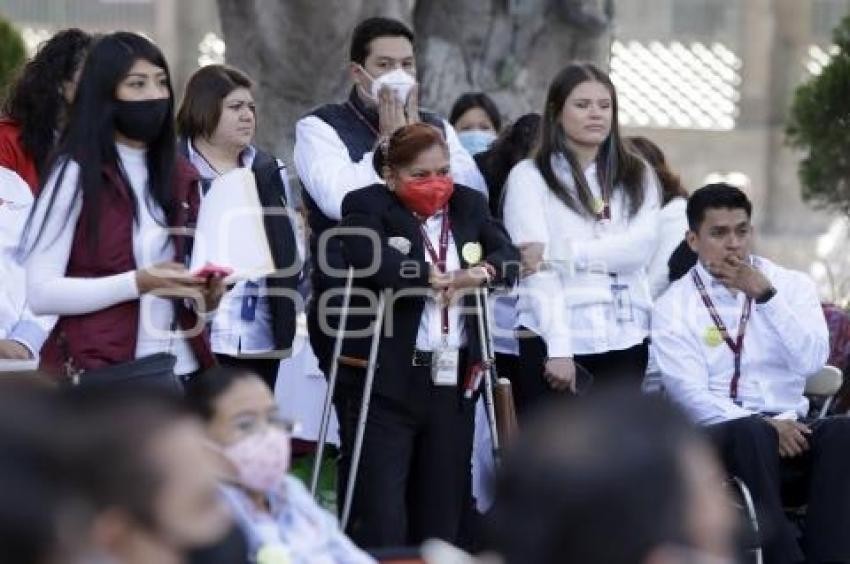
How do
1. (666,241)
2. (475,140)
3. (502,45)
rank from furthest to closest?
(502,45) < (475,140) < (666,241)

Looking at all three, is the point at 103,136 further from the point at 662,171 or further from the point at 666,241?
the point at 662,171

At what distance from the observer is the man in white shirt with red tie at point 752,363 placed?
25.4ft

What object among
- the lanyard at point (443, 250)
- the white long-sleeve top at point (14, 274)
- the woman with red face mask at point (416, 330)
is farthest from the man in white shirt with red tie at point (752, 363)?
the white long-sleeve top at point (14, 274)

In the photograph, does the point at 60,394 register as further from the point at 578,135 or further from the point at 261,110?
the point at 261,110

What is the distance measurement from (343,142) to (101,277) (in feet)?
5.74

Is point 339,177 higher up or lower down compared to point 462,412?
higher up

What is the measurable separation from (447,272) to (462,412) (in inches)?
19.8

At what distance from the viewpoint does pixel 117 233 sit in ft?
21.5

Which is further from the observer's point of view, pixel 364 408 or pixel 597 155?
pixel 597 155

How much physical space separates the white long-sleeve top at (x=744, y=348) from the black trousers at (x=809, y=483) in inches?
8.4

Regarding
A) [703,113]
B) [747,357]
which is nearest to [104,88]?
[747,357]

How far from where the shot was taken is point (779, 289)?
812 centimetres

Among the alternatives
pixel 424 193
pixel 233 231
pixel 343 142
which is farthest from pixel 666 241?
pixel 233 231

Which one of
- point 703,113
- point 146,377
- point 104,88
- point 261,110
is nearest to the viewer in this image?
point 146,377
